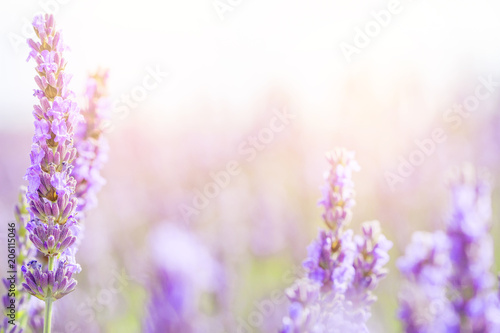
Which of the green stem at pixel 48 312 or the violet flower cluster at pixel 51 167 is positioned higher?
the violet flower cluster at pixel 51 167

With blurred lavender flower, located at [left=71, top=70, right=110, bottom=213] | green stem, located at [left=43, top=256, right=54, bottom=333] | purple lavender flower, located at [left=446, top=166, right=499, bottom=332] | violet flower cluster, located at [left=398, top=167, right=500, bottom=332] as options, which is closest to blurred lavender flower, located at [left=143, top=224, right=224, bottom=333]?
blurred lavender flower, located at [left=71, top=70, right=110, bottom=213]

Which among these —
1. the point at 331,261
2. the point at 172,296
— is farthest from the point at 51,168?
the point at 331,261

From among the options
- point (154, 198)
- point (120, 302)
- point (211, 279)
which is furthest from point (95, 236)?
point (211, 279)

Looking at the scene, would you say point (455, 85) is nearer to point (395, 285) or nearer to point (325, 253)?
point (395, 285)

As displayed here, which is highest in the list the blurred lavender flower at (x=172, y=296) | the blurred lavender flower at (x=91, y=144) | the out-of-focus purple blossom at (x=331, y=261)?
the blurred lavender flower at (x=91, y=144)

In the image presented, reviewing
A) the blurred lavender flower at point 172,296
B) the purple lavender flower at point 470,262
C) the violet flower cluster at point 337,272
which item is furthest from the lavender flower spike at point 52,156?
the purple lavender flower at point 470,262

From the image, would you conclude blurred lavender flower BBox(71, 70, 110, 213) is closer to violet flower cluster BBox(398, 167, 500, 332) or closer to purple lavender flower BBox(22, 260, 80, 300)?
purple lavender flower BBox(22, 260, 80, 300)

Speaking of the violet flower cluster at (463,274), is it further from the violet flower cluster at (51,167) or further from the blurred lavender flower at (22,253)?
the blurred lavender flower at (22,253)

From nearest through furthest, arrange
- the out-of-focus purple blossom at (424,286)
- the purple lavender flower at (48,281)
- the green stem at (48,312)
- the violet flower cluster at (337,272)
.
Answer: the green stem at (48,312)
the purple lavender flower at (48,281)
the violet flower cluster at (337,272)
the out-of-focus purple blossom at (424,286)
